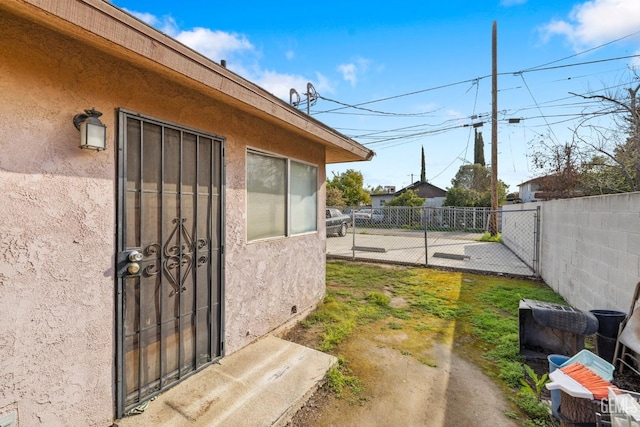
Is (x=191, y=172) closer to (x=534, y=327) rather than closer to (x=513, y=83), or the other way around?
(x=534, y=327)

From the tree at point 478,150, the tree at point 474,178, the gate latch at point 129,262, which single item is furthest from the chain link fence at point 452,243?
the tree at point 478,150

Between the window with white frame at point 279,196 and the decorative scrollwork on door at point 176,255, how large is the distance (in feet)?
2.55

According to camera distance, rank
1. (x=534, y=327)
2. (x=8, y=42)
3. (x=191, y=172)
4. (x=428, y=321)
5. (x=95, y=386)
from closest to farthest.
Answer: (x=8, y=42) → (x=95, y=386) → (x=191, y=172) → (x=534, y=327) → (x=428, y=321)

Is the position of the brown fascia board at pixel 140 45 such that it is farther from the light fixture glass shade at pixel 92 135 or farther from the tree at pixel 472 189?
the tree at pixel 472 189

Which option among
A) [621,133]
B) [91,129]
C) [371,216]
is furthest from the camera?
[371,216]

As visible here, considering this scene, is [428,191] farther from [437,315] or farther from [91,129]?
[91,129]

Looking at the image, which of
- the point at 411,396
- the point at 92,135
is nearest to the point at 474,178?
the point at 411,396

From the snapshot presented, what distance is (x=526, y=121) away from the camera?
12.6m

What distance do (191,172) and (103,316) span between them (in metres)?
1.31

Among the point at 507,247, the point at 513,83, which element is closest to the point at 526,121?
the point at 513,83

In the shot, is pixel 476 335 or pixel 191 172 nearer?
pixel 191 172

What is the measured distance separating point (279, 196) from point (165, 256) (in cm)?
172

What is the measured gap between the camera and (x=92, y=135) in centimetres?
183

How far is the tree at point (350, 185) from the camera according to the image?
26.9 metres
